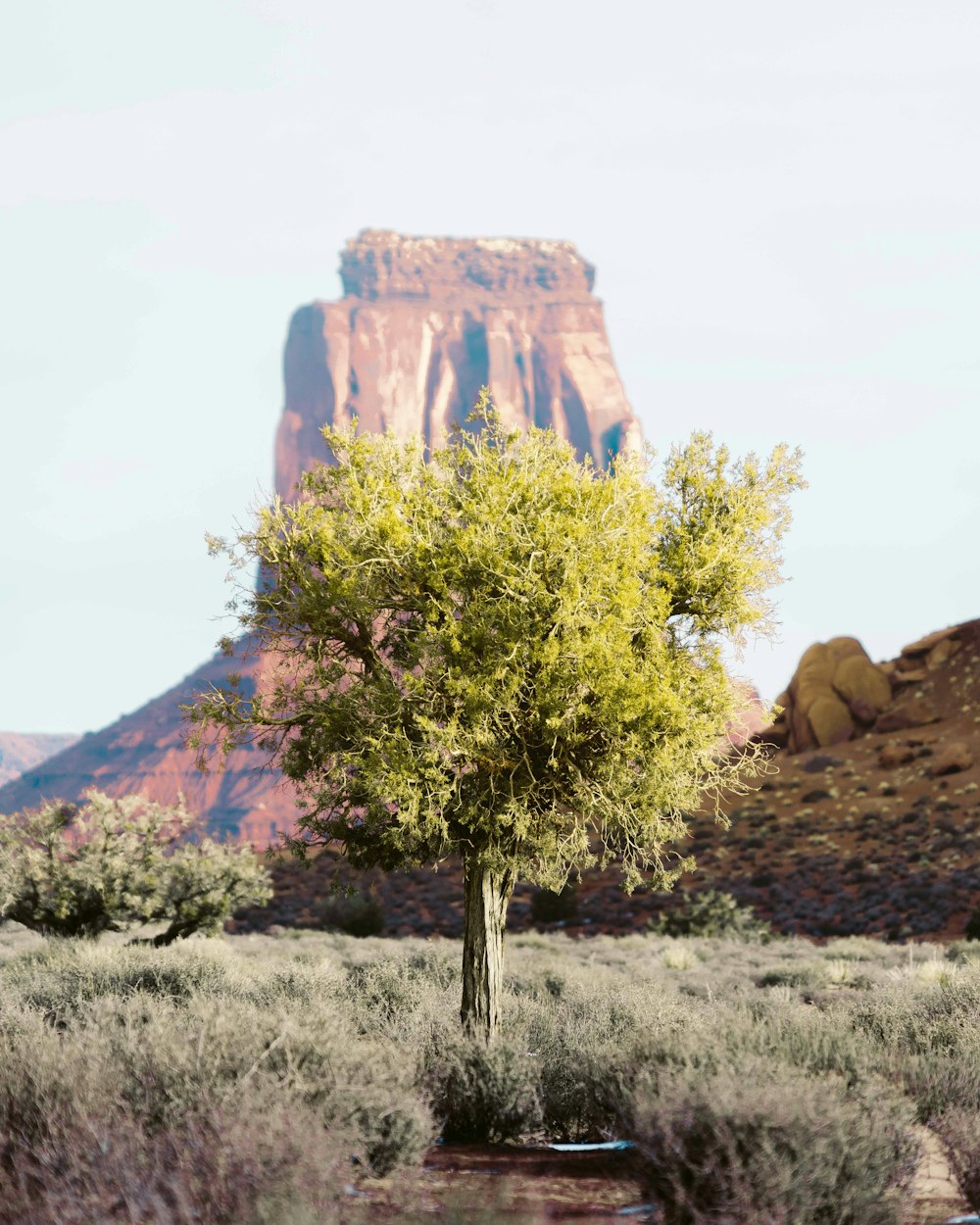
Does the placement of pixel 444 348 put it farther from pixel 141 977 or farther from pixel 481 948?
pixel 481 948

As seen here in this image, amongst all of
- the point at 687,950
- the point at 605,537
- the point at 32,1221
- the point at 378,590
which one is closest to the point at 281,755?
the point at 378,590

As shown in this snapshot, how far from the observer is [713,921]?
32906mm

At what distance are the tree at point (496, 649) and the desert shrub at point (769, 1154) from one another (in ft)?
13.9

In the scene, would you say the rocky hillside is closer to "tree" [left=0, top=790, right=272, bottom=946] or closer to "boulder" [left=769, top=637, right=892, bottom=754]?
"boulder" [left=769, top=637, right=892, bottom=754]


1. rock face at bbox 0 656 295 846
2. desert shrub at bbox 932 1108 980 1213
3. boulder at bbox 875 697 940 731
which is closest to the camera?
desert shrub at bbox 932 1108 980 1213

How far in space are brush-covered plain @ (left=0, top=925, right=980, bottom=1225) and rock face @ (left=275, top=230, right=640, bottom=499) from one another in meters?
123

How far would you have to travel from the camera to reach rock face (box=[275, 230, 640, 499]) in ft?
452

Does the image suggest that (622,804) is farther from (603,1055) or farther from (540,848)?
(603,1055)

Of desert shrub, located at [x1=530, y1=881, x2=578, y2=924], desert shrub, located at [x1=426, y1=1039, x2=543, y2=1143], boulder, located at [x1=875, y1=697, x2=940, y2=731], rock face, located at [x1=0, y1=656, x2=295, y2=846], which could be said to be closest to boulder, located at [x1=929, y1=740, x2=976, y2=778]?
boulder, located at [x1=875, y1=697, x2=940, y2=731]

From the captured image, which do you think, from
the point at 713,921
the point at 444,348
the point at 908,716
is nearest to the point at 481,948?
the point at 713,921

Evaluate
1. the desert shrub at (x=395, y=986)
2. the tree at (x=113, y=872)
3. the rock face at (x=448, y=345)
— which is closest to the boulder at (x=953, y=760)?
the desert shrub at (x=395, y=986)

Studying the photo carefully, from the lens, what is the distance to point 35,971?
1680 centimetres

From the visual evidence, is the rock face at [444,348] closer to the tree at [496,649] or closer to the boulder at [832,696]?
the boulder at [832,696]

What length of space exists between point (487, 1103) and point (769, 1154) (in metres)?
3.54
